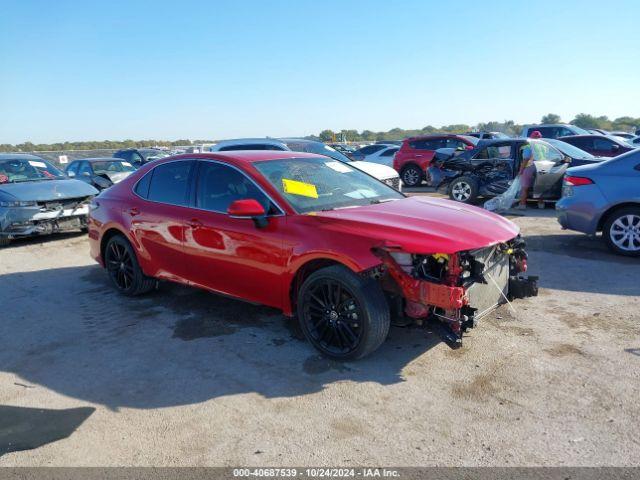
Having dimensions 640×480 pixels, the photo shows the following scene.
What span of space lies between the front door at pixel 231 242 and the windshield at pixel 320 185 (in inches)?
8.3

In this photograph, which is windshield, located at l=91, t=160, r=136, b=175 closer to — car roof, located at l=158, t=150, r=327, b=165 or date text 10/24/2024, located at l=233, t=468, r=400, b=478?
car roof, located at l=158, t=150, r=327, b=165

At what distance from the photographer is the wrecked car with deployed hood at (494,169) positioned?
1095 centimetres

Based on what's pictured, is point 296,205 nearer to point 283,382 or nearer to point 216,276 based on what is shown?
point 216,276

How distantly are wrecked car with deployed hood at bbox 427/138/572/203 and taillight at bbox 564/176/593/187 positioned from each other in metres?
3.36

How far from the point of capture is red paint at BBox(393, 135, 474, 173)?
16781mm

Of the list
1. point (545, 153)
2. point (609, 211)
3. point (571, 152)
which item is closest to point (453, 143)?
point (571, 152)

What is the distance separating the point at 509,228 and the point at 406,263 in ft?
3.77

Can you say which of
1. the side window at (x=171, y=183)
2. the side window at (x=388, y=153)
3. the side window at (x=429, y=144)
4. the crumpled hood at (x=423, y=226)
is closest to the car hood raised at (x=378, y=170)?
the side window at (x=171, y=183)

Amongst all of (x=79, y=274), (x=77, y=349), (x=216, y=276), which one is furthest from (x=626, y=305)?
(x=79, y=274)

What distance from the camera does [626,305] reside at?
17.1 ft

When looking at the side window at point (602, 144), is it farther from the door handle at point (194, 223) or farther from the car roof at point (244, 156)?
the door handle at point (194, 223)

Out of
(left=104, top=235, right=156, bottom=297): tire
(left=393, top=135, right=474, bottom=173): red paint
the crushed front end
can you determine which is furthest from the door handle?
(left=393, top=135, right=474, bottom=173): red paint

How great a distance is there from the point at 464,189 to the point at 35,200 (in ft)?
29.3

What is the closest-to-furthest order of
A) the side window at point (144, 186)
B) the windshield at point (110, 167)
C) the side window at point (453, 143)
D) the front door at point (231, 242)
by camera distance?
the front door at point (231, 242), the side window at point (144, 186), the windshield at point (110, 167), the side window at point (453, 143)
